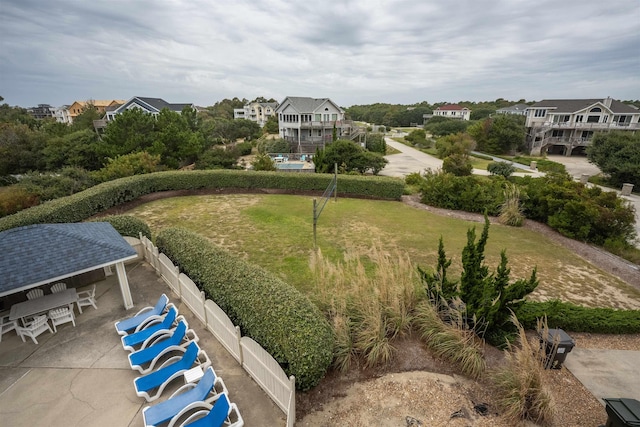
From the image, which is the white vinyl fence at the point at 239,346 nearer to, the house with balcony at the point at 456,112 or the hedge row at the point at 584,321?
the hedge row at the point at 584,321

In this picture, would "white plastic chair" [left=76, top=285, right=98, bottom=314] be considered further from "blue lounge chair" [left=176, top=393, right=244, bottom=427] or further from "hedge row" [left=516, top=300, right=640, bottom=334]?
"hedge row" [left=516, top=300, right=640, bottom=334]

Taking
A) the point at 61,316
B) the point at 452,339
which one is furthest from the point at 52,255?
the point at 452,339

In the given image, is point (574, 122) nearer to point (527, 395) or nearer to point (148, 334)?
point (527, 395)

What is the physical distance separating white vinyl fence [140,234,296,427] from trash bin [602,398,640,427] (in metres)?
4.22

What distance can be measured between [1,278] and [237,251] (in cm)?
627

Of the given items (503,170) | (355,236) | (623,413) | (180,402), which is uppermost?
(623,413)

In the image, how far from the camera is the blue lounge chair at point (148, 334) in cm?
581

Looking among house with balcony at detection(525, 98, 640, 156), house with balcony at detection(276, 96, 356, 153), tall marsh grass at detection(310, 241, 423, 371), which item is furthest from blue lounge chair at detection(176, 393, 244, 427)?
house with balcony at detection(525, 98, 640, 156)

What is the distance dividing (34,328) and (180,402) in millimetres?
4152

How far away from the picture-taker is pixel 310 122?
40.7 meters

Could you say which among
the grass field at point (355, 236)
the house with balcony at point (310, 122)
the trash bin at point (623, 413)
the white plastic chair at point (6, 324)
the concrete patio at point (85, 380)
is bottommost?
the grass field at point (355, 236)

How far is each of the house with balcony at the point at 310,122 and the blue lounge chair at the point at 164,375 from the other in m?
36.0

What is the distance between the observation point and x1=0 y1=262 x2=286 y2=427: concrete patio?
4605 mm

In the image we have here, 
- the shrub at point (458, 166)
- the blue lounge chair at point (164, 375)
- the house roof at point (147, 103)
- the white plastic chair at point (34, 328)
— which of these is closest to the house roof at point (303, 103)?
the house roof at point (147, 103)
